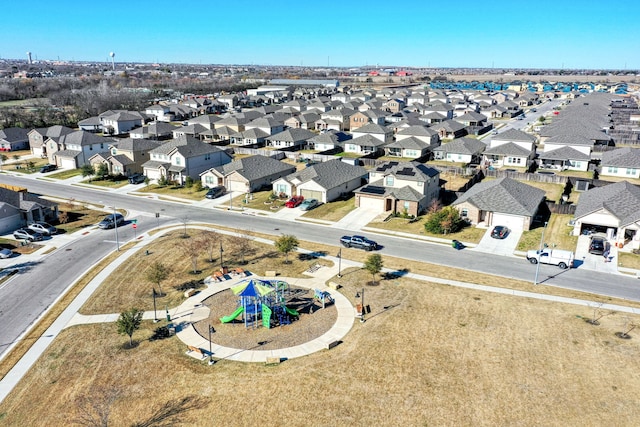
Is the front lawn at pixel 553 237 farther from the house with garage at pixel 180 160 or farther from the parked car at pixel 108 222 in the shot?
the house with garage at pixel 180 160

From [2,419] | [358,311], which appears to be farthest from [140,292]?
[358,311]

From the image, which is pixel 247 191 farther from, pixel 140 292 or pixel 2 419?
pixel 2 419

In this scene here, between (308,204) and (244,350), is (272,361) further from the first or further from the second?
(308,204)

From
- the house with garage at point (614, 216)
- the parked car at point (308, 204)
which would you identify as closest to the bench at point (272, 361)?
the parked car at point (308, 204)

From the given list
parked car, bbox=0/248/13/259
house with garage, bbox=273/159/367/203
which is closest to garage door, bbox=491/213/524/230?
house with garage, bbox=273/159/367/203

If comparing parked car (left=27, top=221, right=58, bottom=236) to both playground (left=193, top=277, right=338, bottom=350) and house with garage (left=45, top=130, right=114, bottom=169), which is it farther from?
house with garage (left=45, top=130, right=114, bottom=169)

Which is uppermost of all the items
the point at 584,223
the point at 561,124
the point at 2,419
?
the point at 561,124
